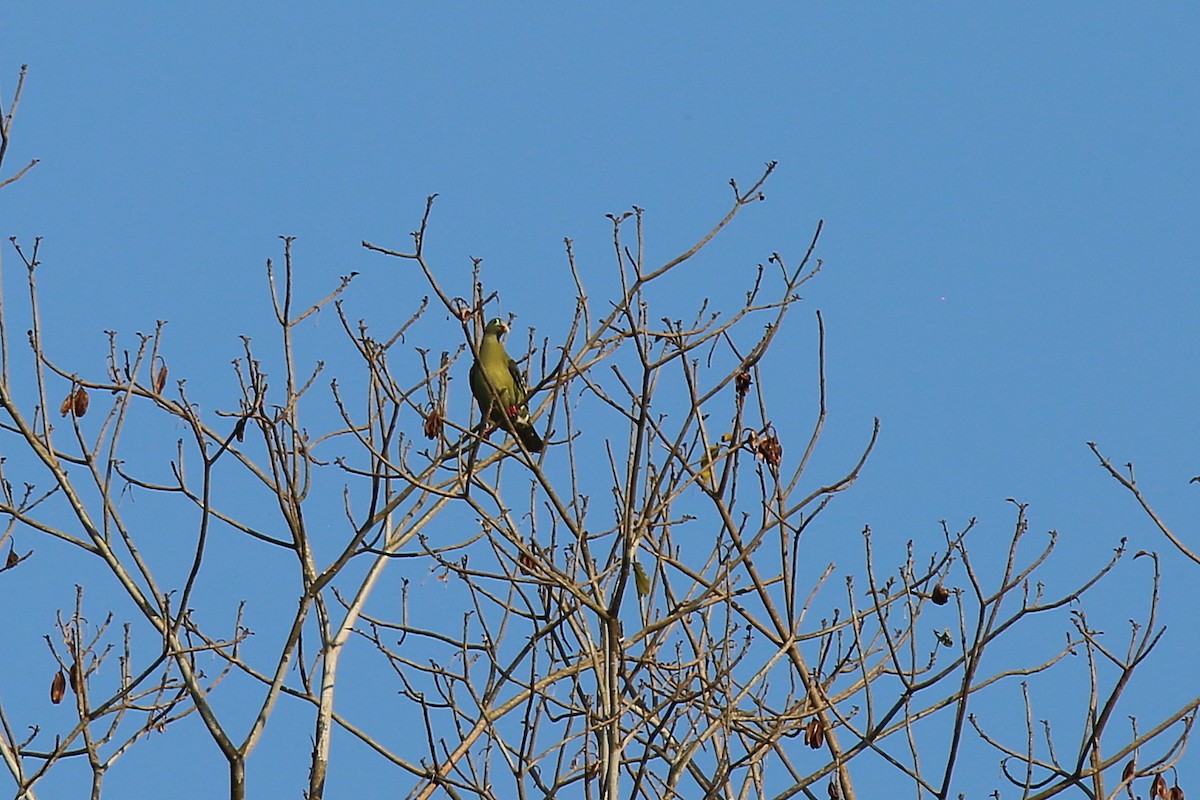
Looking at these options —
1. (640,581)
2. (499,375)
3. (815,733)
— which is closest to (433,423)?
(640,581)

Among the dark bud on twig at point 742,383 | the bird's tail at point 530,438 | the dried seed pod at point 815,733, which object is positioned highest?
the bird's tail at point 530,438

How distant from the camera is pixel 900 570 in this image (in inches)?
232

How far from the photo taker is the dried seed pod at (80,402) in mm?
5824

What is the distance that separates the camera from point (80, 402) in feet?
19.1

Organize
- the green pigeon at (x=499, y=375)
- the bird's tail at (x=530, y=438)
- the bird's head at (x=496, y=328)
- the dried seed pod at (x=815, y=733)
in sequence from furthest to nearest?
the bird's head at (x=496, y=328), the green pigeon at (x=499, y=375), the bird's tail at (x=530, y=438), the dried seed pod at (x=815, y=733)

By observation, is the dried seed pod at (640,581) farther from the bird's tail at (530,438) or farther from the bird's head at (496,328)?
the bird's head at (496,328)

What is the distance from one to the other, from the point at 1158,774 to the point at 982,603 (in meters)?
0.75

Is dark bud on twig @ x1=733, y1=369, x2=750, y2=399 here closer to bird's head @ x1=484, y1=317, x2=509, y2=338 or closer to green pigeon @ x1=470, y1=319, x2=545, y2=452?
green pigeon @ x1=470, y1=319, x2=545, y2=452

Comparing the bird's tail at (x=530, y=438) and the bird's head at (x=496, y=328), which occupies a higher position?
the bird's head at (x=496, y=328)

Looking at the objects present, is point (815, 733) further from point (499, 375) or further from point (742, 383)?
point (499, 375)

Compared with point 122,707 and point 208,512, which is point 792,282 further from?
point 122,707

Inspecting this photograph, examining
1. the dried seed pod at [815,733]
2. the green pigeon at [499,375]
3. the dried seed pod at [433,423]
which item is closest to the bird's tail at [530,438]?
the green pigeon at [499,375]

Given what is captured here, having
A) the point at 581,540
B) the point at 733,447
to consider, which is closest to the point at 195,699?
the point at 581,540

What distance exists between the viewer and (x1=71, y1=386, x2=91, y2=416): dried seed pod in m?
5.82
